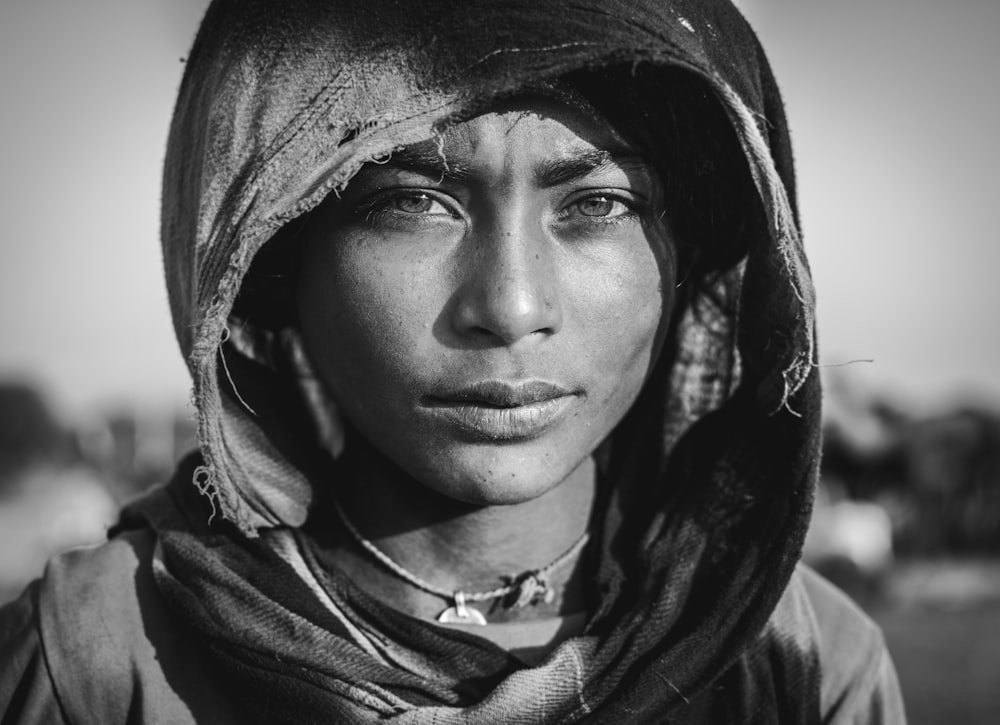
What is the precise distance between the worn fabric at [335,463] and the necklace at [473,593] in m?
0.10

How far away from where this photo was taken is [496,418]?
145cm

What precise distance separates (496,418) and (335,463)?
57 centimetres

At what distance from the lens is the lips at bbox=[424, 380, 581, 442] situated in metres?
1.44

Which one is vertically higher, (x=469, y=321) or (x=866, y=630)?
(x=469, y=321)


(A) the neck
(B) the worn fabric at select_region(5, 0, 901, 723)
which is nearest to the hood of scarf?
(B) the worn fabric at select_region(5, 0, 901, 723)

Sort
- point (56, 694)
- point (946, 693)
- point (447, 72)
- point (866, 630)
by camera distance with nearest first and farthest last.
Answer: point (447, 72) → point (56, 694) → point (866, 630) → point (946, 693)

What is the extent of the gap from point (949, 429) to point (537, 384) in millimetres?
12013

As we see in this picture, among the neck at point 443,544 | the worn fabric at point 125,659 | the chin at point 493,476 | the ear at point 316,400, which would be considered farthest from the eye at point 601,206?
the worn fabric at point 125,659

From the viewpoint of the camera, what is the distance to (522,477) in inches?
58.7

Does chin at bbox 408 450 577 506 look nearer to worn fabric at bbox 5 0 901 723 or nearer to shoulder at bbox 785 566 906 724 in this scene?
worn fabric at bbox 5 0 901 723

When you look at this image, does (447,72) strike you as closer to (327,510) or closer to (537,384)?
(537,384)

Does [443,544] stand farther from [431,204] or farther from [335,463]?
[431,204]

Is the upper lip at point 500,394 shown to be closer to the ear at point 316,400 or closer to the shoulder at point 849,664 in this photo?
the ear at point 316,400

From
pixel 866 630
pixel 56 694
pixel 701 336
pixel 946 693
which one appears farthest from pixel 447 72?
pixel 946 693
